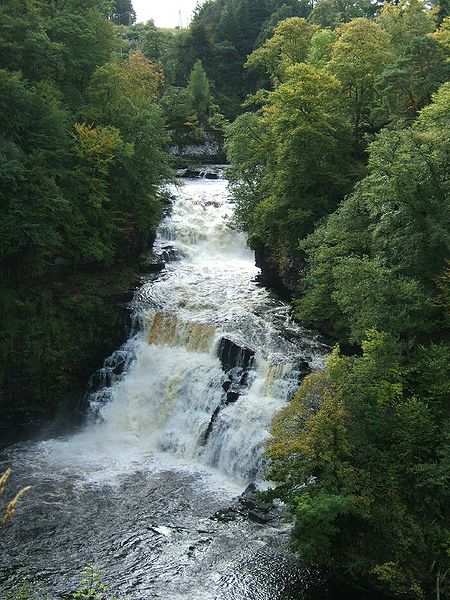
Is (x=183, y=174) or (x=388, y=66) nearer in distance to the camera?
(x=388, y=66)

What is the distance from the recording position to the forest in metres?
13.4

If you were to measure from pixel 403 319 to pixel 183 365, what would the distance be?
9566 mm

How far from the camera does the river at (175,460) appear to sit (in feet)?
47.2

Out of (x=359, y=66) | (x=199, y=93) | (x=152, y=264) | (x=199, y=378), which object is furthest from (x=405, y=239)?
(x=199, y=93)

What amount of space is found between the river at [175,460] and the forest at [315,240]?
4.59 ft

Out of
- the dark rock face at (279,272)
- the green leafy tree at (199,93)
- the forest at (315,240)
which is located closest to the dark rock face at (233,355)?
the forest at (315,240)

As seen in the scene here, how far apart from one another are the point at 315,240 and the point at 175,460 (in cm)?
968

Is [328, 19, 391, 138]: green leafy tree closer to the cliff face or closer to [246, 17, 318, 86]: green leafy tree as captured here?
[246, 17, 318, 86]: green leafy tree

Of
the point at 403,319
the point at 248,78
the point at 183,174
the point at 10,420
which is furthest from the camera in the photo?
the point at 248,78

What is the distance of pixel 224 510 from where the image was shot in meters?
17.0

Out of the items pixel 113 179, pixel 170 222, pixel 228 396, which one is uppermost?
pixel 113 179

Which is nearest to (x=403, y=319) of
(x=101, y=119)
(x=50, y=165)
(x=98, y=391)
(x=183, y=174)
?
(x=98, y=391)

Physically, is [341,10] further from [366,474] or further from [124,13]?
[124,13]

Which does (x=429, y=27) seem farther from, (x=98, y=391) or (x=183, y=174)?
(x=98, y=391)
